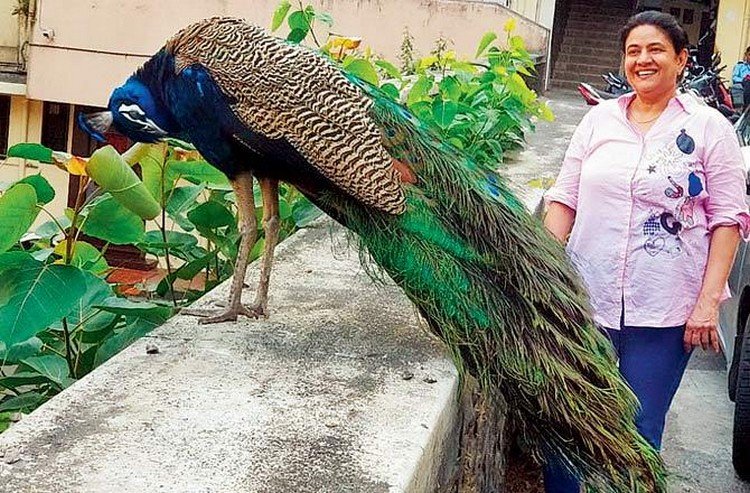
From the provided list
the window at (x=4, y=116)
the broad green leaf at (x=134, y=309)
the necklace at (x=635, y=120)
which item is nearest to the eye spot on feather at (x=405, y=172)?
the necklace at (x=635, y=120)

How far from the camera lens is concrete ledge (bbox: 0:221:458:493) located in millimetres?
1903

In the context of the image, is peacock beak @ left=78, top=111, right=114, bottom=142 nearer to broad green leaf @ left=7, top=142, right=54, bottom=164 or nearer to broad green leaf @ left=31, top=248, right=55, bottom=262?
broad green leaf @ left=7, top=142, right=54, bottom=164

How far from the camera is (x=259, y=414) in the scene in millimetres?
2236

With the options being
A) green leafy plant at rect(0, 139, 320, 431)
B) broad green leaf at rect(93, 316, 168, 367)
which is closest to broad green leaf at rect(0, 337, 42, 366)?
green leafy plant at rect(0, 139, 320, 431)

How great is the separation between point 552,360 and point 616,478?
12.4 inches

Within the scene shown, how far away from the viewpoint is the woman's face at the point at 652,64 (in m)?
2.97

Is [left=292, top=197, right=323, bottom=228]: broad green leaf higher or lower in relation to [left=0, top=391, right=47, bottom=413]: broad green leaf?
higher

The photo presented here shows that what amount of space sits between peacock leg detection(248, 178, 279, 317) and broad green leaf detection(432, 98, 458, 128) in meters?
1.61

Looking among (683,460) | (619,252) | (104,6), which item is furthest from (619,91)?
(619,252)

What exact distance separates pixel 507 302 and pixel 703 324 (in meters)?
0.62

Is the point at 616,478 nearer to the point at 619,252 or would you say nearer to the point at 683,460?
the point at 619,252

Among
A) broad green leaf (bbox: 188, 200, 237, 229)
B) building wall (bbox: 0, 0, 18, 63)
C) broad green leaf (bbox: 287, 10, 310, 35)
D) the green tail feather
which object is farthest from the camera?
building wall (bbox: 0, 0, 18, 63)

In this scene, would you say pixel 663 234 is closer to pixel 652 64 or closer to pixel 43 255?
pixel 652 64

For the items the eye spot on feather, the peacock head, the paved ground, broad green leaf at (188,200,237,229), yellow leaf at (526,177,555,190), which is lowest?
the paved ground
